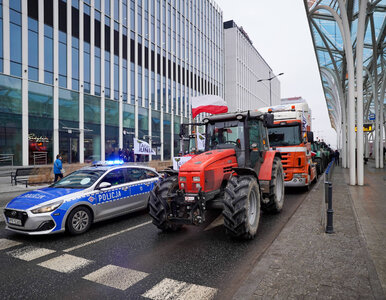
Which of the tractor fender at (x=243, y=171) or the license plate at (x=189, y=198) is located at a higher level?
the tractor fender at (x=243, y=171)

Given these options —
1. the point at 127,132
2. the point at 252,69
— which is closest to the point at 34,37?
the point at 127,132

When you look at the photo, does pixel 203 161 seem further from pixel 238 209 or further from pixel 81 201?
pixel 81 201

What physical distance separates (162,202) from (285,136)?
7.13 metres

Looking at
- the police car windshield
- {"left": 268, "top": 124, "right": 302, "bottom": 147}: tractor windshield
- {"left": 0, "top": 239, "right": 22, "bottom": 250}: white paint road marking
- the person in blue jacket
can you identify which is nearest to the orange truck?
{"left": 268, "top": 124, "right": 302, "bottom": 147}: tractor windshield

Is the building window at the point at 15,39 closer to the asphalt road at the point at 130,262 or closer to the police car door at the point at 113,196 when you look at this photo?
the asphalt road at the point at 130,262

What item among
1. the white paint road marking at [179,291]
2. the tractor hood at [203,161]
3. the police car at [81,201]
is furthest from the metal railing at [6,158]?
the white paint road marking at [179,291]

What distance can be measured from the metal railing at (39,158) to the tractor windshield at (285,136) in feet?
61.1

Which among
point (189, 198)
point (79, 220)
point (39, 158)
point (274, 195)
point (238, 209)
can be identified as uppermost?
point (39, 158)

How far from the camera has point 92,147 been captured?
26078 mm

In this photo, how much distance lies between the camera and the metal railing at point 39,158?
69.8 ft

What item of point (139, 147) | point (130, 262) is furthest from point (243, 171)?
point (139, 147)

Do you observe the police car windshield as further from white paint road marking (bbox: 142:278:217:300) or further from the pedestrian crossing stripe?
white paint road marking (bbox: 142:278:217:300)

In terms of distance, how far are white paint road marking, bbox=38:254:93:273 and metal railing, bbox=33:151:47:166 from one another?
19.3 metres

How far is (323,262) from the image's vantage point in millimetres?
4215
